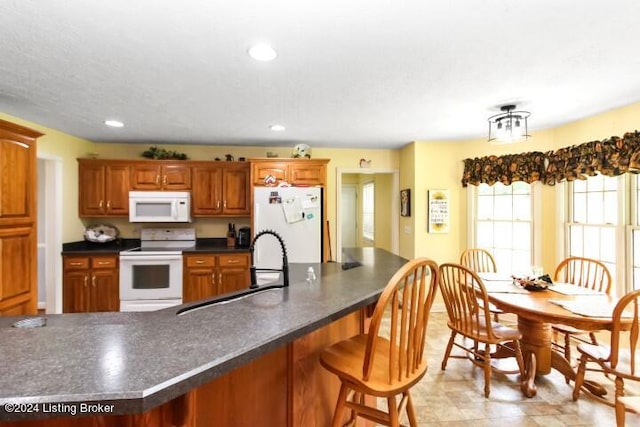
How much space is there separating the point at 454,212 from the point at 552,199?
1048 mm

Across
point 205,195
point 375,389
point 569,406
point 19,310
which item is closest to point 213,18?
point 375,389

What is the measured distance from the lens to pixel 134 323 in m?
1.15

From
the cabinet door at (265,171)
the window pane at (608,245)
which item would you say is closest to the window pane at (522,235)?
the window pane at (608,245)

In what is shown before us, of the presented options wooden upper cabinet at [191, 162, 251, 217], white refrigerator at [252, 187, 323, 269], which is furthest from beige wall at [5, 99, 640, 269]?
white refrigerator at [252, 187, 323, 269]

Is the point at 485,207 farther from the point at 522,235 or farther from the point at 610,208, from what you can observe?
the point at 610,208

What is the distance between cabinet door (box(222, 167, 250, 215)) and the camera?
420 cm

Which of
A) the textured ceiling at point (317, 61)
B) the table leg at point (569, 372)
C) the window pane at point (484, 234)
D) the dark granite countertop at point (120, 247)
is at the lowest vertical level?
the table leg at point (569, 372)

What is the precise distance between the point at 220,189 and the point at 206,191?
0.18 m

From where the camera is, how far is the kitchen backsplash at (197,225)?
4.31 m

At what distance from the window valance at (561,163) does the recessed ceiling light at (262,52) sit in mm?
2902

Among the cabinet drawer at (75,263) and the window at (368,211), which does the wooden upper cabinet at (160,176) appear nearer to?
the cabinet drawer at (75,263)

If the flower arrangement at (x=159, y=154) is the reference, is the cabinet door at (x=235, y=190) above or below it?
below

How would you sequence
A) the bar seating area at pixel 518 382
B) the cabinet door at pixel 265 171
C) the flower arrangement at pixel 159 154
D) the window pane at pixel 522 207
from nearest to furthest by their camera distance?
the bar seating area at pixel 518 382 → the window pane at pixel 522 207 → the cabinet door at pixel 265 171 → the flower arrangement at pixel 159 154

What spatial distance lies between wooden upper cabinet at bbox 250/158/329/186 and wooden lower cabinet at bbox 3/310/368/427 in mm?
2654
